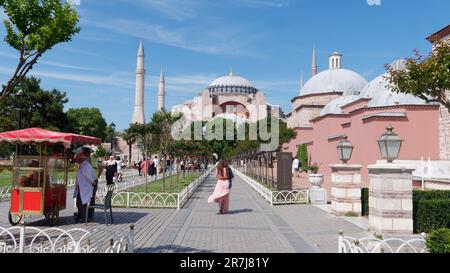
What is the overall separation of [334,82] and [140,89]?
27436mm

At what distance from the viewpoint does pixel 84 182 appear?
10.3 m

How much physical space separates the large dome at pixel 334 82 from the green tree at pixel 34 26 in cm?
5121

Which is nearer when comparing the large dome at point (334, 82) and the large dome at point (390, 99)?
the large dome at point (390, 99)

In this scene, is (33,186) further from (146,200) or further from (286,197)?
(286,197)

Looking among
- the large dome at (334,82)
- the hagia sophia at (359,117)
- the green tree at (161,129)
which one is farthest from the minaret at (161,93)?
the green tree at (161,129)

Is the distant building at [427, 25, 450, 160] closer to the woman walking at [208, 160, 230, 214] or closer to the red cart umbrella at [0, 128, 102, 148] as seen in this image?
the woman walking at [208, 160, 230, 214]

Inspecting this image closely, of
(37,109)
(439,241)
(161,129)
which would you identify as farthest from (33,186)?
(37,109)

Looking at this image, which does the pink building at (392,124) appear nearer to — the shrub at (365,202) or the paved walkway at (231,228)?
the shrub at (365,202)

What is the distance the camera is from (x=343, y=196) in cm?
1222

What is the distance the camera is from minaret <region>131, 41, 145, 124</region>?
62.8 m

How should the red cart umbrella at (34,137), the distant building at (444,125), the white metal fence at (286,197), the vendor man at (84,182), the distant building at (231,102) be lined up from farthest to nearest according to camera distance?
the distant building at (231,102), the distant building at (444,125), the white metal fence at (286,197), the vendor man at (84,182), the red cart umbrella at (34,137)

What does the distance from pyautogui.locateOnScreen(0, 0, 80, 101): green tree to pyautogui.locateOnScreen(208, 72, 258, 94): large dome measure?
89533 mm

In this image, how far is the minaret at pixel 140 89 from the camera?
62.8m
